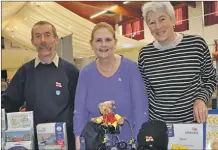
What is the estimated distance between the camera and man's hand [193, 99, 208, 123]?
3.41 ft

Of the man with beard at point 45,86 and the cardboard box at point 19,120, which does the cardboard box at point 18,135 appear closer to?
the cardboard box at point 19,120

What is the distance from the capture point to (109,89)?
1.16m

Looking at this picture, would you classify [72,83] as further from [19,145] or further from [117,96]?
[19,145]

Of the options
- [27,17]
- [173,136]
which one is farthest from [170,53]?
[27,17]

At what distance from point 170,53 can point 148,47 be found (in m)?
0.12

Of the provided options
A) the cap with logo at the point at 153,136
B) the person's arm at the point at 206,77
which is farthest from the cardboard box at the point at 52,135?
the person's arm at the point at 206,77

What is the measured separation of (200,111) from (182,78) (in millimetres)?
155

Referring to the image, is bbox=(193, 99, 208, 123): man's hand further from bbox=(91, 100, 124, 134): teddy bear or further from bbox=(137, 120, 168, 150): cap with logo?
bbox=(91, 100, 124, 134): teddy bear

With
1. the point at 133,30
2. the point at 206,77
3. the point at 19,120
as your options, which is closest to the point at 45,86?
the point at 19,120

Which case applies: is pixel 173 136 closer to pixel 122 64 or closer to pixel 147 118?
pixel 147 118

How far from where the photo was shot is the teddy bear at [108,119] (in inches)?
39.3

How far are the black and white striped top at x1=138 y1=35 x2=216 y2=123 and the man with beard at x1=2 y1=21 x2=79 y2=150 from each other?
38 cm

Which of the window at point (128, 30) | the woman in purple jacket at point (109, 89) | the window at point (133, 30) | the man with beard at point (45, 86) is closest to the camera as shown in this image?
the woman in purple jacket at point (109, 89)

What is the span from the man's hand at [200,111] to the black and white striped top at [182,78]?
6 centimetres
